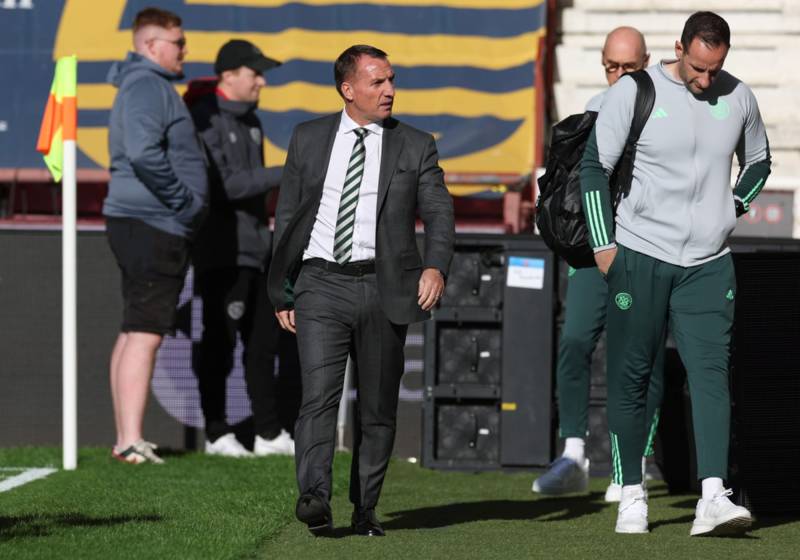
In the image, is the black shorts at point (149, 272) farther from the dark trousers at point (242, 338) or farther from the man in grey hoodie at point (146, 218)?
the dark trousers at point (242, 338)

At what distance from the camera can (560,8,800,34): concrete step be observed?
13234 mm

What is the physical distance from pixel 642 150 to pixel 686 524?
4.98 ft

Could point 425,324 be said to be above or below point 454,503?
above

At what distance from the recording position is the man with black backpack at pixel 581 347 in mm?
7793

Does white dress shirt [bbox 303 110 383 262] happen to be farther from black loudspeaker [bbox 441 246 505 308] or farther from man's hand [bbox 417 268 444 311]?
black loudspeaker [bbox 441 246 505 308]

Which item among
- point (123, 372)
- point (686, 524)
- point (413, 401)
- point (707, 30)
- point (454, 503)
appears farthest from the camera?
point (413, 401)

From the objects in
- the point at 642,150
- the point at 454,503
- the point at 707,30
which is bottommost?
the point at 454,503

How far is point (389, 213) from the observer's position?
6.27 metres

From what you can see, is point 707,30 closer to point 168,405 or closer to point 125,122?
point 125,122

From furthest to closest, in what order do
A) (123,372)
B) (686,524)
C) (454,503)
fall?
(123,372)
(454,503)
(686,524)

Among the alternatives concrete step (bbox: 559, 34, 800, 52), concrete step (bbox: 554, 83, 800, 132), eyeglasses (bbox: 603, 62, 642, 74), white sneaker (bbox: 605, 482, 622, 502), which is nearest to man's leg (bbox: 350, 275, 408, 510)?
white sneaker (bbox: 605, 482, 622, 502)

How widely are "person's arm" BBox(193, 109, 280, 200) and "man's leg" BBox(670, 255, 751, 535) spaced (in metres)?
3.27

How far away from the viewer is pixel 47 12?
1304 cm

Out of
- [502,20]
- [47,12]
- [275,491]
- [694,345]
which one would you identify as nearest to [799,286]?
[694,345]
